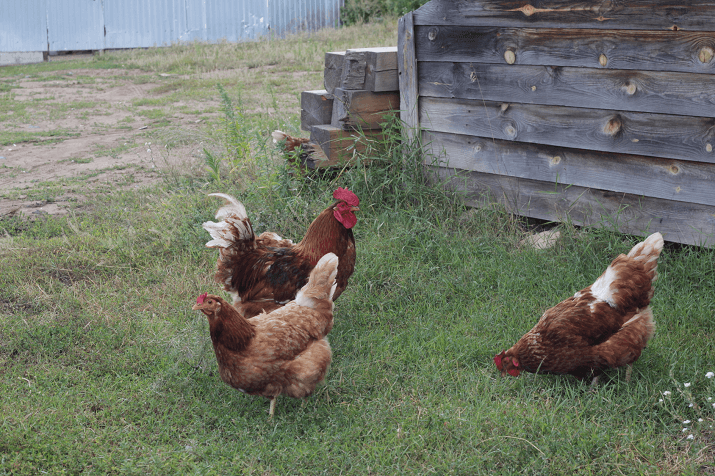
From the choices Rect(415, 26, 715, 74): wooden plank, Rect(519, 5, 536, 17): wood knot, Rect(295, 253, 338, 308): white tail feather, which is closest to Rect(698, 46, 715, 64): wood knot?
Rect(415, 26, 715, 74): wooden plank

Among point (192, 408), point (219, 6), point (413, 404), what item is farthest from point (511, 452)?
point (219, 6)

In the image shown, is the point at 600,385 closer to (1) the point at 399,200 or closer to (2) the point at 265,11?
A: (1) the point at 399,200

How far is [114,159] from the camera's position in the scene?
788cm

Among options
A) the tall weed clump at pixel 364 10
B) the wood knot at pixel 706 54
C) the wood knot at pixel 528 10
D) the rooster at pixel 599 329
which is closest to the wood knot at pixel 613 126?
the wood knot at pixel 706 54

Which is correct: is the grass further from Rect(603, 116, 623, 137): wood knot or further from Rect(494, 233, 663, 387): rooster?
Rect(603, 116, 623, 137): wood knot

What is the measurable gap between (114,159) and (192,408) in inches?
217

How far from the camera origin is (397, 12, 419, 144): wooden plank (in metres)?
5.42

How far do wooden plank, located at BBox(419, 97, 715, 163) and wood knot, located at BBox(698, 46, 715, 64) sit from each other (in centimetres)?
A: 41

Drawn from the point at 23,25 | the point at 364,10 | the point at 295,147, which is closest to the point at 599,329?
the point at 295,147

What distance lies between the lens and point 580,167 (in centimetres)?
479

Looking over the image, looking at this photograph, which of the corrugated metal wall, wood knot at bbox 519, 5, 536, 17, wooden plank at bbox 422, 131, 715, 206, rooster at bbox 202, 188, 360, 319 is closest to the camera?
rooster at bbox 202, 188, 360, 319

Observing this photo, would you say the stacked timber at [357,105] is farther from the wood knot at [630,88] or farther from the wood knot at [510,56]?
the wood knot at [630,88]

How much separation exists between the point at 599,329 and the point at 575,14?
2561mm

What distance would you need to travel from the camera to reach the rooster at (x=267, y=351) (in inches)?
124
